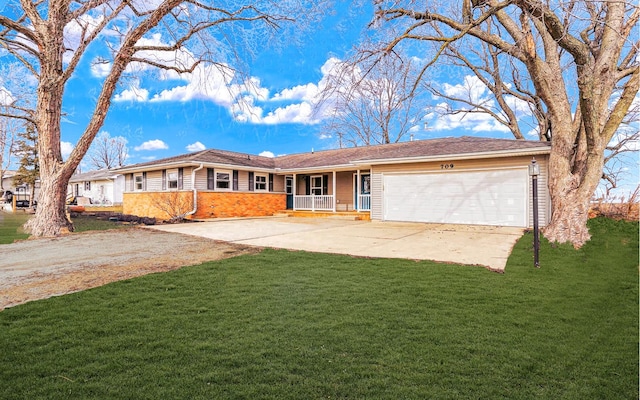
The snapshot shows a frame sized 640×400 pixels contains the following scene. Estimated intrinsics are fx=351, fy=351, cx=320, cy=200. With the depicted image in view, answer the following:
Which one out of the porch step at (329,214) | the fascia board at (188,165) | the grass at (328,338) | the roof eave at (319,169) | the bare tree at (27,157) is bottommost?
the grass at (328,338)

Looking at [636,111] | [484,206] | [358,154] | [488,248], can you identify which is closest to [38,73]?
[358,154]

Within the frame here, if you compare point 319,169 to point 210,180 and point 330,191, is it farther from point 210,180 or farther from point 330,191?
point 210,180

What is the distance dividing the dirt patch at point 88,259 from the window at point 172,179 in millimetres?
7005

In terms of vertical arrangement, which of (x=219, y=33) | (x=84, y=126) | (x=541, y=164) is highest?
(x=219, y=33)

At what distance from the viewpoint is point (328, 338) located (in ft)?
11.1

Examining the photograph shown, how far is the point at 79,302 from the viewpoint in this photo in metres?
4.35

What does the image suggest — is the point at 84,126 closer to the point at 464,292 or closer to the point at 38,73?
the point at 38,73

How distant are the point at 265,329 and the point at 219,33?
7782 millimetres

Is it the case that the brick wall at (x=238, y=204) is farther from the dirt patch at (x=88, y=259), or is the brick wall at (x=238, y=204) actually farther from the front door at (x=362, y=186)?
the dirt patch at (x=88, y=259)

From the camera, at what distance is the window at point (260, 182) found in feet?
65.8

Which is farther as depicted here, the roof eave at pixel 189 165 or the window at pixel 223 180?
the window at pixel 223 180

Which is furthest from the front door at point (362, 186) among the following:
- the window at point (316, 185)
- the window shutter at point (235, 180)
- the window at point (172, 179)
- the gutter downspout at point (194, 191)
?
the window at point (172, 179)

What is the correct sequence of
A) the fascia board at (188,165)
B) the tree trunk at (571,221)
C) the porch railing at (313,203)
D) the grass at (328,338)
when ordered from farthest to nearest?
the porch railing at (313,203) < the fascia board at (188,165) < the tree trunk at (571,221) < the grass at (328,338)

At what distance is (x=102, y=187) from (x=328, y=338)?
116 ft
